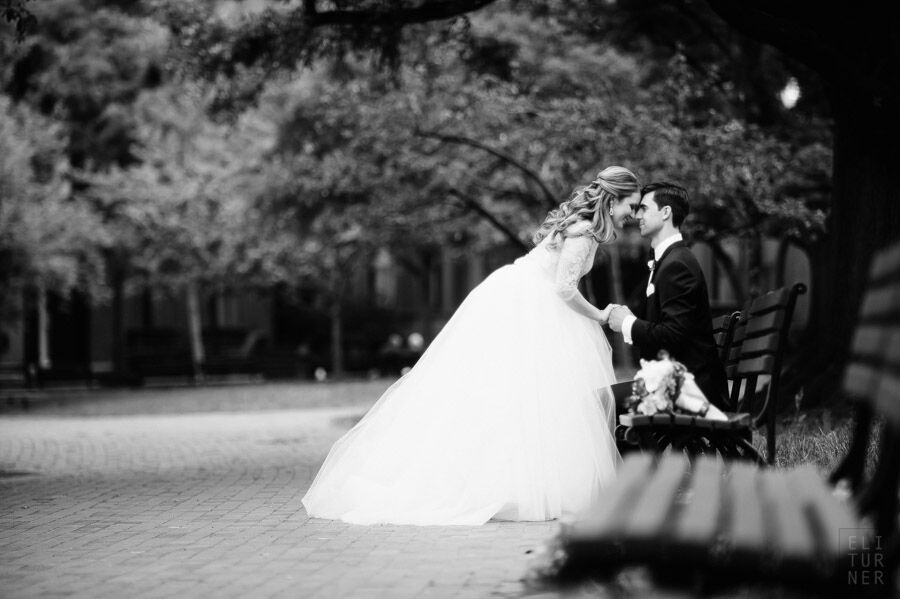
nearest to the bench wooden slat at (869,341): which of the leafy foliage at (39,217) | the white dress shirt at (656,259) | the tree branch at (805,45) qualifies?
the white dress shirt at (656,259)

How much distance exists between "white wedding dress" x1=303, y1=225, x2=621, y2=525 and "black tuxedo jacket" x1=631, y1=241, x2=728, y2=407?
1.11m

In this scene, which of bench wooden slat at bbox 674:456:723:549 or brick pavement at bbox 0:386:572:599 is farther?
brick pavement at bbox 0:386:572:599

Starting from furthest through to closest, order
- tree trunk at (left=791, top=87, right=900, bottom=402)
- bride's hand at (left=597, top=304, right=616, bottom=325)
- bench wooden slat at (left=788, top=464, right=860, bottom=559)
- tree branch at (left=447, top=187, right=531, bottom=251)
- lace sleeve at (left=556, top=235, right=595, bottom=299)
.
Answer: tree branch at (left=447, top=187, right=531, bottom=251)
tree trunk at (left=791, top=87, right=900, bottom=402)
lace sleeve at (left=556, top=235, right=595, bottom=299)
bride's hand at (left=597, top=304, right=616, bottom=325)
bench wooden slat at (left=788, top=464, right=860, bottom=559)

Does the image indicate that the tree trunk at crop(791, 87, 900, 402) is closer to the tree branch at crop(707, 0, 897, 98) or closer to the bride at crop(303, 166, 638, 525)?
the tree branch at crop(707, 0, 897, 98)

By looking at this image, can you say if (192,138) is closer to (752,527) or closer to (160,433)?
(160,433)

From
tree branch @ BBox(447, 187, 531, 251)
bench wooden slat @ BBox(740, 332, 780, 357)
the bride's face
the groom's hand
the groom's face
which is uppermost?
tree branch @ BBox(447, 187, 531, 251)

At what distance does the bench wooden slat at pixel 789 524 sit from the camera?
10.5 feet

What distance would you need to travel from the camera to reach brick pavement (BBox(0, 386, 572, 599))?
Answer: 538 cm

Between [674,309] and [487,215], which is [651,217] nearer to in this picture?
[674,309]

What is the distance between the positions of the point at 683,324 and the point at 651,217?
655 millimetres

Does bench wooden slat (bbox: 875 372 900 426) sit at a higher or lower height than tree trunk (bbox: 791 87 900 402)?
lower

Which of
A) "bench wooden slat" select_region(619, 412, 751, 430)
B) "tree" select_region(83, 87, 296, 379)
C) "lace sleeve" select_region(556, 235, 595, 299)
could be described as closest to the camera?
"bench wooden slat" select_region(619, 412, 751, 430)

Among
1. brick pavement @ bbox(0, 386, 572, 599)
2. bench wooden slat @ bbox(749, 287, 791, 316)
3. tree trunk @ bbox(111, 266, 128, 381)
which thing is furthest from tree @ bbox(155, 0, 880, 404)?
tree trunk @ bbox(111, 266, 128, 381)

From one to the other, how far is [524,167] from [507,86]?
1554 mm
